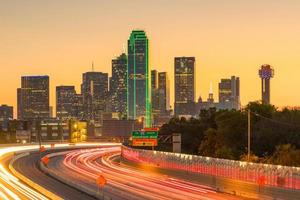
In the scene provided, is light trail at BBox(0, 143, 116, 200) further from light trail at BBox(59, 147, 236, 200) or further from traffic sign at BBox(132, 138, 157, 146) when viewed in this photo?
traffic sign at BBox(132, 138, 157, 146)

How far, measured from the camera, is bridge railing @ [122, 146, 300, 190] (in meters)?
48.6

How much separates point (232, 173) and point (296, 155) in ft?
50.1

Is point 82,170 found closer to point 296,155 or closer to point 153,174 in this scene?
point 153,174

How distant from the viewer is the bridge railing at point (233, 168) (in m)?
48.6

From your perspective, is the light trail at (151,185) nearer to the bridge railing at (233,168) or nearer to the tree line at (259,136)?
the bridge railing at (233,168)

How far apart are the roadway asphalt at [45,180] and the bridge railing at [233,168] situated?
1349 centimetres

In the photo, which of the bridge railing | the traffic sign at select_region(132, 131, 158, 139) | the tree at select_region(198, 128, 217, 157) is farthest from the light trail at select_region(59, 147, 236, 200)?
the tree at select_region(198, 128, 217, 157)

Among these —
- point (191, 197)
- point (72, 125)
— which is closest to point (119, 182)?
point (191, 197)

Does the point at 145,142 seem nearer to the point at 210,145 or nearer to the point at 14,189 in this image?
the point at 210,145

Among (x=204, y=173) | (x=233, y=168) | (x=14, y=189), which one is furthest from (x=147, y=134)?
(x=14, y=189)

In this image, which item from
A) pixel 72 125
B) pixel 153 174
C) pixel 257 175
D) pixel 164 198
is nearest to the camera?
pixel 164 198

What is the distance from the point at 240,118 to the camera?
99.1 metres

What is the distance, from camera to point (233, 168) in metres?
58.2

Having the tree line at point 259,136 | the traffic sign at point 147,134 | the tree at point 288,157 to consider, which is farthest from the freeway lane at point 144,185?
the tree line at point 259,136
